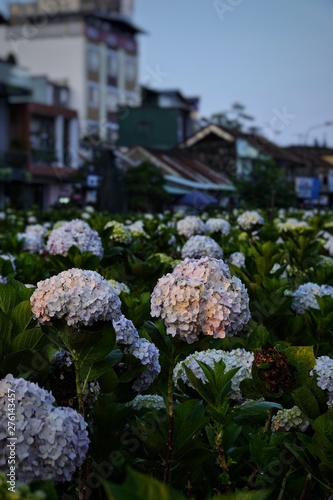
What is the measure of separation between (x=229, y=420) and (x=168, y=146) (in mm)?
58161

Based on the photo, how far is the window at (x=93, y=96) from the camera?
2933 inches

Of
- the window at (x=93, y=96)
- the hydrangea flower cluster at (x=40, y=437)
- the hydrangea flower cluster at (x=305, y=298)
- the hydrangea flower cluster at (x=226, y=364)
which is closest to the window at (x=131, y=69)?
the window at (x=93, y=96)

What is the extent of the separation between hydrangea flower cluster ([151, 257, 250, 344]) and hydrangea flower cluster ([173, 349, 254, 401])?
370mm

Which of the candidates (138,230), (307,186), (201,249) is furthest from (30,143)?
(201,249)

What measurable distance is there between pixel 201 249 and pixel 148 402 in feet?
11.5

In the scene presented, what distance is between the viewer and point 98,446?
2770 millimetres

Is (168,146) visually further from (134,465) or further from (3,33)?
(134,465)

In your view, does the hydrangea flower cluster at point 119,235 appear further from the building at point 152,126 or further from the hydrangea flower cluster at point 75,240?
the building at point 152,126

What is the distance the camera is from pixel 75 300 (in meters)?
2.72

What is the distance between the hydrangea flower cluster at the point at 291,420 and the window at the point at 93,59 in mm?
73229

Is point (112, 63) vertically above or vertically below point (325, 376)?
above

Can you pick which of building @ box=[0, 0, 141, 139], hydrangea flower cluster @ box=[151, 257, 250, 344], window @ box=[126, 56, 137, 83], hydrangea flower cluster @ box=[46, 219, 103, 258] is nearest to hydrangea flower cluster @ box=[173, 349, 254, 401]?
hydrangea flower cluster @ box=[151, 257, 250, 344]

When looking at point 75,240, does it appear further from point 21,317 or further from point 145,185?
point 145,185

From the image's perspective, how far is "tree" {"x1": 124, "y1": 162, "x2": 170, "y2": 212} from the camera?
42375mm
